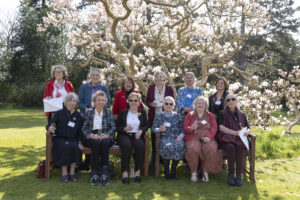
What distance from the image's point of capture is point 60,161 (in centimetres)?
396

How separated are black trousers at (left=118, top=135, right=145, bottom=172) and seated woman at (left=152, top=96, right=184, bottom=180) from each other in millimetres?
289

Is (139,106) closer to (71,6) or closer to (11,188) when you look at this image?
(11,188)

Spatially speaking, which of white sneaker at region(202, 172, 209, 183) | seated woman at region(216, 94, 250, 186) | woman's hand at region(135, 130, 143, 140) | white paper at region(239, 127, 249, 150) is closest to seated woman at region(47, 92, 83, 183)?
woman's hand at region(135, 130, 143, 140)

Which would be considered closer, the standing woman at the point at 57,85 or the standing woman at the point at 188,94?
the standing woman at the point at 57,85

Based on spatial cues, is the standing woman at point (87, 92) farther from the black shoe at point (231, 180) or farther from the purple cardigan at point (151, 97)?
the black shoe at point (231, 180)

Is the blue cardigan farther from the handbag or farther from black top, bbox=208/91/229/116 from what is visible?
black top, bbox=208/91/229/116

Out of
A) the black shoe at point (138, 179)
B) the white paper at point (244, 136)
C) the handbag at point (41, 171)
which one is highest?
the white paper at point (244, 136)

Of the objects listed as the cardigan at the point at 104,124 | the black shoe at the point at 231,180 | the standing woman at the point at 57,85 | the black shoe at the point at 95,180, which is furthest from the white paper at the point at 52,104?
the black shoe at the point at 231,180

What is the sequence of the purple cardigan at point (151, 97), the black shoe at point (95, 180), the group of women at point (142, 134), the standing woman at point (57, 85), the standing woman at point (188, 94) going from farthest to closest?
the purple cardigan at point (151, 97)
the standing woman at point (188, 94)
the standing woman at point (57, 85)
the group of women at point (142, 134)
the black shoe at point (95, 180)

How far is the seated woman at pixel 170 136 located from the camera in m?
4.08

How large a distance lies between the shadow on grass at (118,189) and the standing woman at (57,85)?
112 centimetres

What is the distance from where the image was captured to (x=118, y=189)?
146 inches

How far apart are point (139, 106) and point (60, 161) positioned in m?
1.52

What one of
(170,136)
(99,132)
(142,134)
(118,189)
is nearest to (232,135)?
(170,136)
